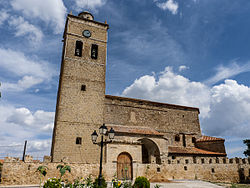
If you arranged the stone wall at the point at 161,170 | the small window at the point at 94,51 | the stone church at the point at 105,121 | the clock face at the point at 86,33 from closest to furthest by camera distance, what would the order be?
the stone wall at the point at 161,170
the stone church at the point at 105,121
the small window at the point at 94,51
the clock face at the point at 86,33

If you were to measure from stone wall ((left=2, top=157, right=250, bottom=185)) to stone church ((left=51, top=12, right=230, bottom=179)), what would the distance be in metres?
0.30

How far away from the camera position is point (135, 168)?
16.7m

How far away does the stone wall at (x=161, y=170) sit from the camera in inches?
544

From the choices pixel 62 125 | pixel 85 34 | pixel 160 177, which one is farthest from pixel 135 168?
pixel 85 34

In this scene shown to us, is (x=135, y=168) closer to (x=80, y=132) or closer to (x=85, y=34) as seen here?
(x=80, y=132)

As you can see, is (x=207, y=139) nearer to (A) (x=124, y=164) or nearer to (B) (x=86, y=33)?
(A) (x=124, y=164)

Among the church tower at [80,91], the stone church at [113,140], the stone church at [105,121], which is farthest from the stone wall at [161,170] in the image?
the church tower at [80,91]

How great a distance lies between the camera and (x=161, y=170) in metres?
17.3

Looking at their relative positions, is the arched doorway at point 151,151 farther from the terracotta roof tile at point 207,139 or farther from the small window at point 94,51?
the small window at point 94,51

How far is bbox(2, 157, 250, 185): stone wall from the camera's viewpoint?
45.3ft

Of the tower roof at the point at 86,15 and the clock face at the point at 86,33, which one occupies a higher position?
the tower roof at the point at 86,15

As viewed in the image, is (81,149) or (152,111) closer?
(81,149)

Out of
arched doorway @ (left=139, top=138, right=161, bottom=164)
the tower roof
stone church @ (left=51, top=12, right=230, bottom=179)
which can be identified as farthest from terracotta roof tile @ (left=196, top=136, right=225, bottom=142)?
the tower roof

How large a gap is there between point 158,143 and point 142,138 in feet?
6.35
